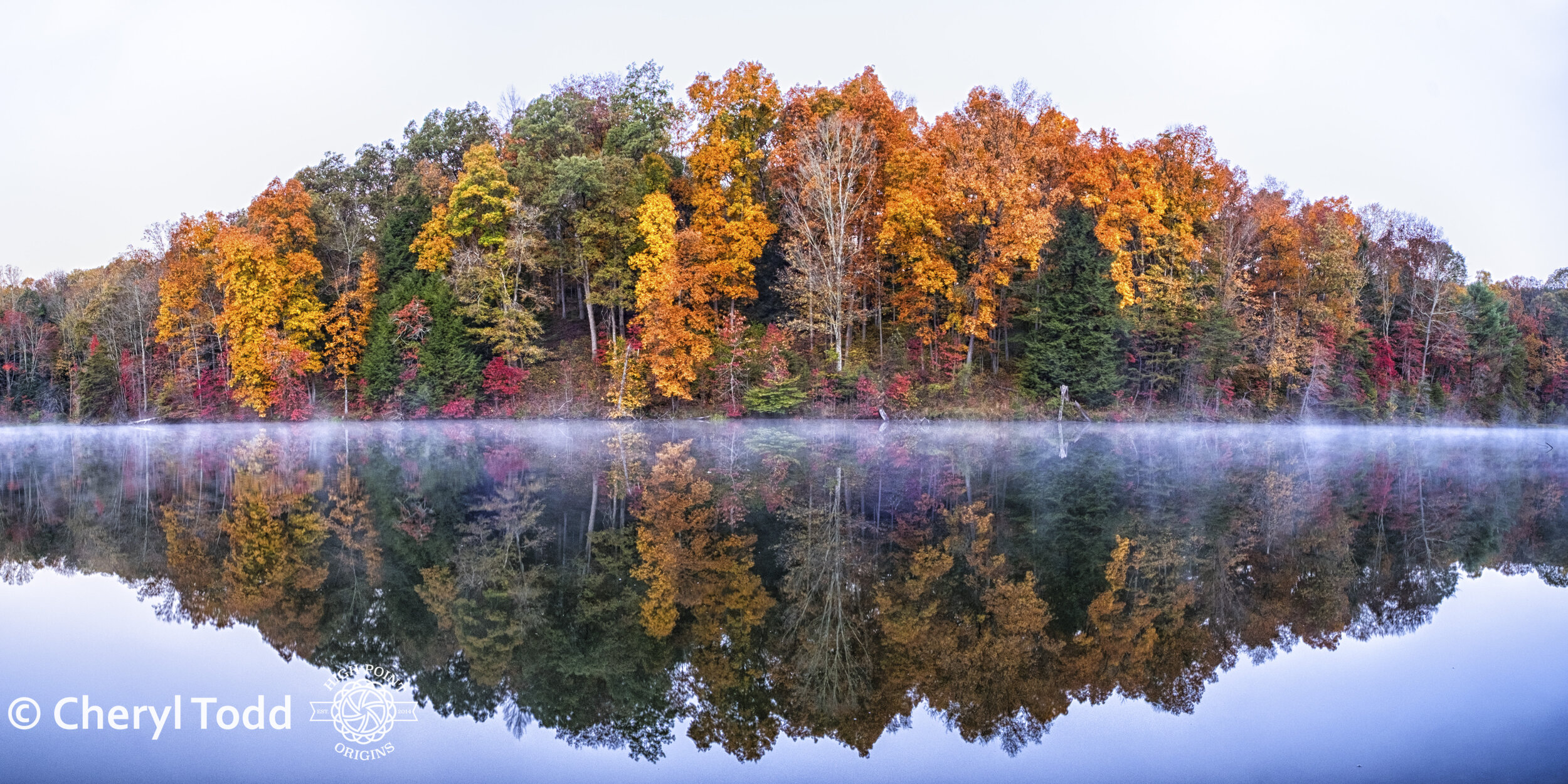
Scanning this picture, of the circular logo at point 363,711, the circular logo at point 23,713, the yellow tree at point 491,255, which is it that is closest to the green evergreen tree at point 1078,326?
the yellow tree at point 491,255

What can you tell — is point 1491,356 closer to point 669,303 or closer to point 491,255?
point 669,303

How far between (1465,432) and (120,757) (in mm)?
51003

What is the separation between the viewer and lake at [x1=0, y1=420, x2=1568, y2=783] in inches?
218

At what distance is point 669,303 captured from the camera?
3644 cm

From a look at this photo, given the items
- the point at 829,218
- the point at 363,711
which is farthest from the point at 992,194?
the point at 363,711

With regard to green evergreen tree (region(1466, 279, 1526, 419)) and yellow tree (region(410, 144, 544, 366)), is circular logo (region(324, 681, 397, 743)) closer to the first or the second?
yellow tree (region(410, 144, 544, 366))

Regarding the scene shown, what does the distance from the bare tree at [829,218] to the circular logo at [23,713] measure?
31.7m

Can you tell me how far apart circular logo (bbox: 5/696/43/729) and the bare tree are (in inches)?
1248

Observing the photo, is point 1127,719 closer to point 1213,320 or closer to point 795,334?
point 795,334

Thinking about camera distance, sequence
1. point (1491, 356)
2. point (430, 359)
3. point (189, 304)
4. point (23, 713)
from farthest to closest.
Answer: point (1491, 356) < point (189, 304) < point (430, 359) < point (23, 713)

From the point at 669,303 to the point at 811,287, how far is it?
636 cm

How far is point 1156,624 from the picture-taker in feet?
25.6

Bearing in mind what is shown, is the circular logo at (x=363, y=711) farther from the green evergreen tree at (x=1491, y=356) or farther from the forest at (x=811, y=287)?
the green evergreen tree at (x=1491, y=356)

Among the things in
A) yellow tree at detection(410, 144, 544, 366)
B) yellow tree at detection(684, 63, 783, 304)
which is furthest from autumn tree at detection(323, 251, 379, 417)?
yellow tree at detection(684, 63, 783, 304)
